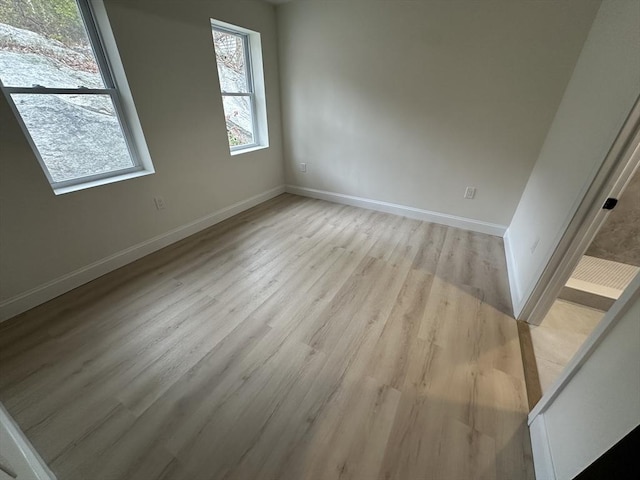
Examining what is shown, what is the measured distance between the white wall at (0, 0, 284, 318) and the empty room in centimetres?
2

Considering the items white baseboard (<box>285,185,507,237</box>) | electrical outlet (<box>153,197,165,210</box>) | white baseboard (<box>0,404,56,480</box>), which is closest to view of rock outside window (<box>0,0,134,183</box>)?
electrical outlet (<box>153,197,165,210</box>)

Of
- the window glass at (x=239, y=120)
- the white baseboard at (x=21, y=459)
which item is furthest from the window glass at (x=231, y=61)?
the white baseboard at (x=21, y=459)

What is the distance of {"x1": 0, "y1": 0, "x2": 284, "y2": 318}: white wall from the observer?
1.69m

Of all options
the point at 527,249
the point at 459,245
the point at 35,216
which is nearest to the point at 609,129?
the point at 527,249

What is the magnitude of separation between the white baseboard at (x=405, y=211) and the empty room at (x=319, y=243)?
0.03 metres

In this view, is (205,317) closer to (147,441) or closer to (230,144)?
(147,441)

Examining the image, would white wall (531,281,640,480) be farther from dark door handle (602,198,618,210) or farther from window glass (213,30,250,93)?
window glass (213,30,250,93)

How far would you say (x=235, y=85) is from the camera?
3039mm

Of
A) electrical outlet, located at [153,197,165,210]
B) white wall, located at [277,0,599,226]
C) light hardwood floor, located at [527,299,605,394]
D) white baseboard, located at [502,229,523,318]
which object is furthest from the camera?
electrical outlet, located at [153,197,165,210]

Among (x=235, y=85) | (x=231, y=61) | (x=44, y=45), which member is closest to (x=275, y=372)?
(x=44, y=45)

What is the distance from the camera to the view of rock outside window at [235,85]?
9.18ft

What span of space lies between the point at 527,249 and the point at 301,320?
5.88ft

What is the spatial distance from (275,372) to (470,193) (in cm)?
266

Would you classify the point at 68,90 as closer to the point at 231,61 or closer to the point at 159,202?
the point at 159,202
